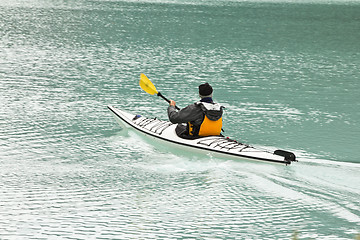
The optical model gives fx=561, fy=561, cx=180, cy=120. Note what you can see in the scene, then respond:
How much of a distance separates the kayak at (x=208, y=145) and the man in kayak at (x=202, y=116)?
15 cm

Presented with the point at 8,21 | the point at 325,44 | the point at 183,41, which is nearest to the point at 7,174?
the point at 183,41

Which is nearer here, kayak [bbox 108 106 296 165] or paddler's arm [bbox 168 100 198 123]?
kayak [bbox 108 106 296 165]

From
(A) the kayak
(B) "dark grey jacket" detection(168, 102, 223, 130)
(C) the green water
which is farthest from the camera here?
(B) "dark grey jacket" detection(168, 102, 223, 130)

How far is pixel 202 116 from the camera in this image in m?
10.1

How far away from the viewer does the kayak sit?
9.55m

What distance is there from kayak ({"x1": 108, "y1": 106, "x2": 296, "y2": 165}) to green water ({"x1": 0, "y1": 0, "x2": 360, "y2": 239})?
0.69 feet

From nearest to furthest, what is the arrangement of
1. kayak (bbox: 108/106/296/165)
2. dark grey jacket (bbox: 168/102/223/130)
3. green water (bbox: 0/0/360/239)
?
green water (bbox: 0/0/360/239) → kayak (bbox: 108/106/296/165) → dark grey jacket (bbox: 168/102/223/130)

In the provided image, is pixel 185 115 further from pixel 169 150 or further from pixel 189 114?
pixel 169 150

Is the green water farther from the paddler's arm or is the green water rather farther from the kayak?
the paddler's arm

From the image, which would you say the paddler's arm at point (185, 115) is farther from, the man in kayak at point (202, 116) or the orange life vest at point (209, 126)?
the orange life vest at point (209, 126)

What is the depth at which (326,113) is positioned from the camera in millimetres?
14906

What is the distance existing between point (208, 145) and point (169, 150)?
1.12 m

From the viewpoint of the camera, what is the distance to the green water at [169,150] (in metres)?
7.84

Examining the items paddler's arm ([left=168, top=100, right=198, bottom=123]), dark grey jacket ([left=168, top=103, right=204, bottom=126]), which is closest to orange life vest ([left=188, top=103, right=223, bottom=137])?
dark grey jacket ([left=168, top=103, right=204, bottom=126])
